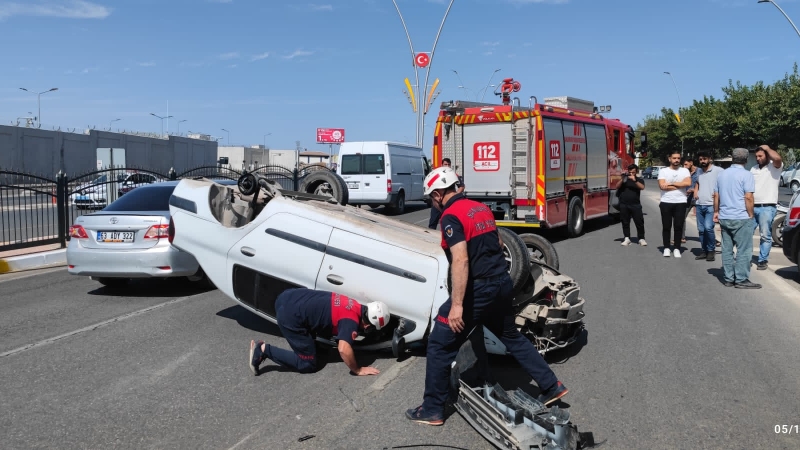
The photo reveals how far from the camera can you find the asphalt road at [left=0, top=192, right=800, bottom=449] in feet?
13.7

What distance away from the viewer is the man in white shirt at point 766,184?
975 centimetres

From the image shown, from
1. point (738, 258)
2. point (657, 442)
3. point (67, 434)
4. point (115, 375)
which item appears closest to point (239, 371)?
point (115, 375)

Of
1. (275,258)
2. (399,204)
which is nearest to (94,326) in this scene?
(275,258)

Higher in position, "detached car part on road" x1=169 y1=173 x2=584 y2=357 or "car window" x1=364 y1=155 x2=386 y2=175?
"car window" x1=364 y1=155 x2=386 y2=175

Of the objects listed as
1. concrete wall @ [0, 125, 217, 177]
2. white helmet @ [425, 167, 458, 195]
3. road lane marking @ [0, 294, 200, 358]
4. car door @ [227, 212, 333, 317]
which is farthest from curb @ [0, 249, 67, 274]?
concrete wall @ [0, 125, 217, 177]

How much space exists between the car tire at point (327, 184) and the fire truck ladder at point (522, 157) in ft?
18.2

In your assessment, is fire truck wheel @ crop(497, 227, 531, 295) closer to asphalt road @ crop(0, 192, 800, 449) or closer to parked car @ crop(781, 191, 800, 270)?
asphalt road @ crop(0, 192, 800, 449)

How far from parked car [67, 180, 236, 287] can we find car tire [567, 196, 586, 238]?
30.9ft

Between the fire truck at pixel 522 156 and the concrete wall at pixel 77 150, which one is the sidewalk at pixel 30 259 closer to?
the fire truck at pixel 522 156

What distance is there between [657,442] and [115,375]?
4.06 meters

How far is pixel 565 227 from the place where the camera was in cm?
1650

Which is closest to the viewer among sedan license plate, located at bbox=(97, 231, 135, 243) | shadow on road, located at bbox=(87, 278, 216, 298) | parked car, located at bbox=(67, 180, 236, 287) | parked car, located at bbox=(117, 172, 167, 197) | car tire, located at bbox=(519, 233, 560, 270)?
car tire, located at bbox=(519, 233, 560, 270)

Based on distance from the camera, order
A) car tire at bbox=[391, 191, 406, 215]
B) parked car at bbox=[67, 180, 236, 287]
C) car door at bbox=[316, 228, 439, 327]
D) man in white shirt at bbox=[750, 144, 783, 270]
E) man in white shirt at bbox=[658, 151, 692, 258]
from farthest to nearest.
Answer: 1. car tire at bbox=[391, 191, 406, 215]
2. man in white shirt at bbox=[658, 151, 692, 258]
3. man in white shirt at bbox=[750, 144, 783, 270]
4. parked car at bbox=[67, 180, 236, 287]
5. car door at bbox=[316, 228, 439, 327]

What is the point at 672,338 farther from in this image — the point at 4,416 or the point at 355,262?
the point at 4,416
